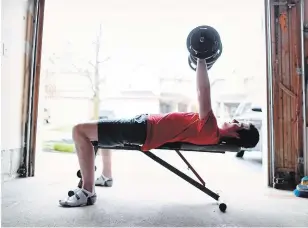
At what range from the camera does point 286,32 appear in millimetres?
2395

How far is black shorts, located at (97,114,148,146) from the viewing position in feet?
5.41

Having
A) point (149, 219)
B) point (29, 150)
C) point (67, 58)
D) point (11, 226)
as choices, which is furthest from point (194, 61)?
point (67, 58)

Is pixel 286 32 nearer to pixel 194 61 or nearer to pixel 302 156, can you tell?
pixel 302 156

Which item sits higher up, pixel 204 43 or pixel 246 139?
pixel 204 43

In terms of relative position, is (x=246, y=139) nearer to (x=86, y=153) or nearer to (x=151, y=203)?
(x=151, y=203)

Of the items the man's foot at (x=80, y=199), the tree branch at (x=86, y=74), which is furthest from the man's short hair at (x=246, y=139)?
the tree branch at (x=86, y=74)

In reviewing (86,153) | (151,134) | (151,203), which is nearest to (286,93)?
(151,134)

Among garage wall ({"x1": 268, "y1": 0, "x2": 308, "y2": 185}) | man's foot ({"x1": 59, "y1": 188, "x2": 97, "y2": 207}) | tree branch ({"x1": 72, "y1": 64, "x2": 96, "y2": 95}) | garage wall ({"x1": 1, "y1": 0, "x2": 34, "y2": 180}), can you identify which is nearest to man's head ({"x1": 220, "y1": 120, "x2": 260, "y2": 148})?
garage wall ({"x1": 268, "y1": 0, "x2": 308, "y2": 185})

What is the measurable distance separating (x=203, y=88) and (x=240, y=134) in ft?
1.32

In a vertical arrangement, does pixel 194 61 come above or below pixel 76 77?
below

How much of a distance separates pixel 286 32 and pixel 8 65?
249cm

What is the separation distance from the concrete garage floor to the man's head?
0.44m

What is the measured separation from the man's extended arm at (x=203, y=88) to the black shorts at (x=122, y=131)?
0.38 metres

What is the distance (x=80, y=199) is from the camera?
166cm
